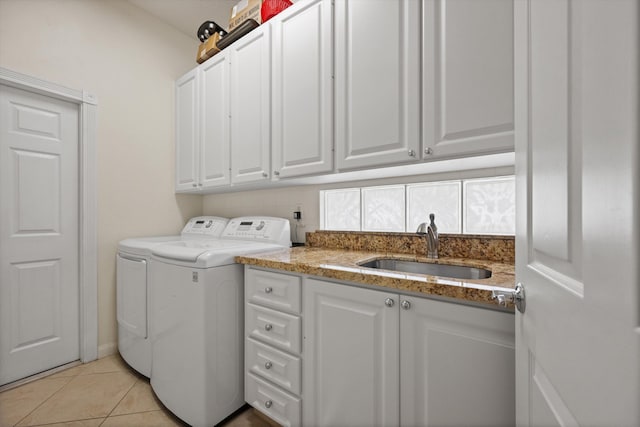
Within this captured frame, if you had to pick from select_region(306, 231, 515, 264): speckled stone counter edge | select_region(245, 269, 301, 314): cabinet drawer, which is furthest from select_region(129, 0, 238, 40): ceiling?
select_region(245, 269, 301, 314): cabinet drawer

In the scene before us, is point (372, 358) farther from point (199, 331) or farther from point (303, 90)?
point (303, 90)

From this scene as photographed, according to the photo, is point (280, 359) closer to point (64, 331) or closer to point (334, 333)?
point (334, 333)

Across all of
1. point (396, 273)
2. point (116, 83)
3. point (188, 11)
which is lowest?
point (396, 273)

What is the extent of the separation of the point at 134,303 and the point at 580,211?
235cm

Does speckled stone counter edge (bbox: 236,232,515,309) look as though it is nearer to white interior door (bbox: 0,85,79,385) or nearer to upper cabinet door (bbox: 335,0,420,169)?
upper cabinet door (bbox: 335,0,420,169)

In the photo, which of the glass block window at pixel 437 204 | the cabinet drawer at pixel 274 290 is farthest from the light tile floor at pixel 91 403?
the glass block window at pixel 437 204

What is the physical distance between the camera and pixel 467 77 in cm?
119

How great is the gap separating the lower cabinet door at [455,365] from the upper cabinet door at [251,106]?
1351mm

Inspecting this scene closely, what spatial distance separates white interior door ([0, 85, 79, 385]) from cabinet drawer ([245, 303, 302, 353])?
64.2 inches

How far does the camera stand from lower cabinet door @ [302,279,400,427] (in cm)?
107

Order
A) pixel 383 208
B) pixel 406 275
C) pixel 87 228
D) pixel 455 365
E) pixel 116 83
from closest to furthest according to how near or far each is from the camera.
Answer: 1. pixel 455 365
2. pixel 406 275
3. pixel 383 208
4. pixel 87 228
5. pixel 116 83

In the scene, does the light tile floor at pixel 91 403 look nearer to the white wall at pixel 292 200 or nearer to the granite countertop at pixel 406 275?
the granite countertop at pixel 406 275

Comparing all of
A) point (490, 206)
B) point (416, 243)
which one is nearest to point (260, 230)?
point (416, 243)

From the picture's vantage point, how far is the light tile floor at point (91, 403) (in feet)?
5.12
